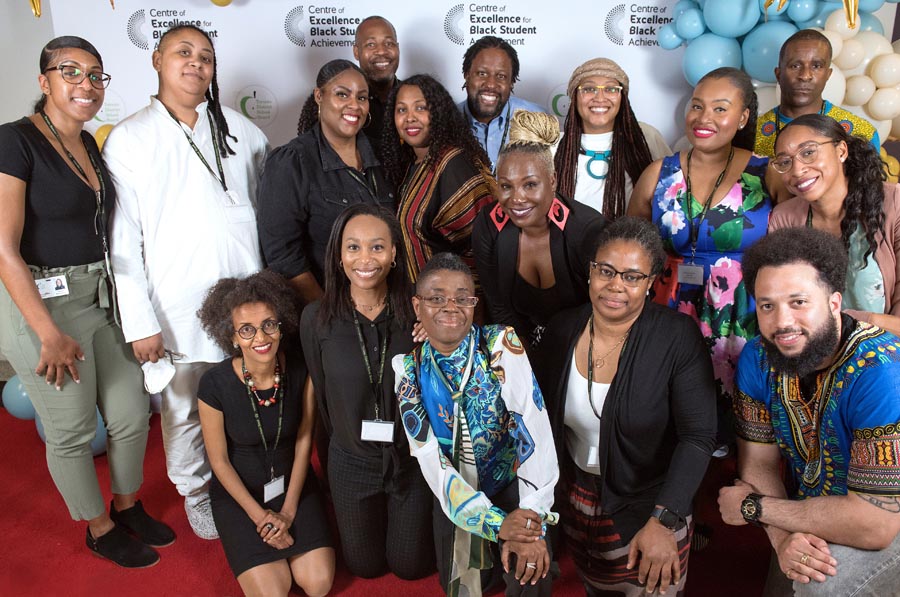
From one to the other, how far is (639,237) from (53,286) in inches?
88.7

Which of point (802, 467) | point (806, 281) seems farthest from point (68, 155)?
point (802, 467)

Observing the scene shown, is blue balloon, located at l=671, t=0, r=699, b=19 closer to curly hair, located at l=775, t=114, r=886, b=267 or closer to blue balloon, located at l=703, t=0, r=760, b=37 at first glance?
blue balloon, located at l=703, t=0, r=760, b=37

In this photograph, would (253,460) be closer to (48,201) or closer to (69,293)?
(69,293)

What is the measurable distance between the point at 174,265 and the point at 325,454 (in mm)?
1180

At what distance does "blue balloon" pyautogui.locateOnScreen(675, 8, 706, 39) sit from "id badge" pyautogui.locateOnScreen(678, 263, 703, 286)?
1852 millimetres

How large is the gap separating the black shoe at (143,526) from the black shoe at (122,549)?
0.23 feet

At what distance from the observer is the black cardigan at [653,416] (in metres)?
2.28

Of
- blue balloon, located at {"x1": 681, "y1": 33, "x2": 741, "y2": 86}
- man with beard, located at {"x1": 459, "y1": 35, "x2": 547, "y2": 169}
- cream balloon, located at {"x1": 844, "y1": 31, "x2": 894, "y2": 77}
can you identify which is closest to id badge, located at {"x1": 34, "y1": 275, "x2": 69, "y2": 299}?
man with beard, located at {"x1": 459, "y1": 35, "x2": 547, "y2": 169}

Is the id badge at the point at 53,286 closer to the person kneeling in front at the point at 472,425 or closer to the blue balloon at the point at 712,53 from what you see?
the person kneeling in front at the point at 472,425

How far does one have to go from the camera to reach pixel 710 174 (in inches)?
110

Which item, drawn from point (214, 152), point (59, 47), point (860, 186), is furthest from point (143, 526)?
point (860, 186)

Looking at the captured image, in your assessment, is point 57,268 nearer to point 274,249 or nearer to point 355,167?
point 274,249

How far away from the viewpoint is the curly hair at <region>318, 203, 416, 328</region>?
8.76 feet

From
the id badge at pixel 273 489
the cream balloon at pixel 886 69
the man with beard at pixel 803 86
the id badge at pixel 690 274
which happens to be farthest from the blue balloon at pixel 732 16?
the id badge at pixel 273 489
